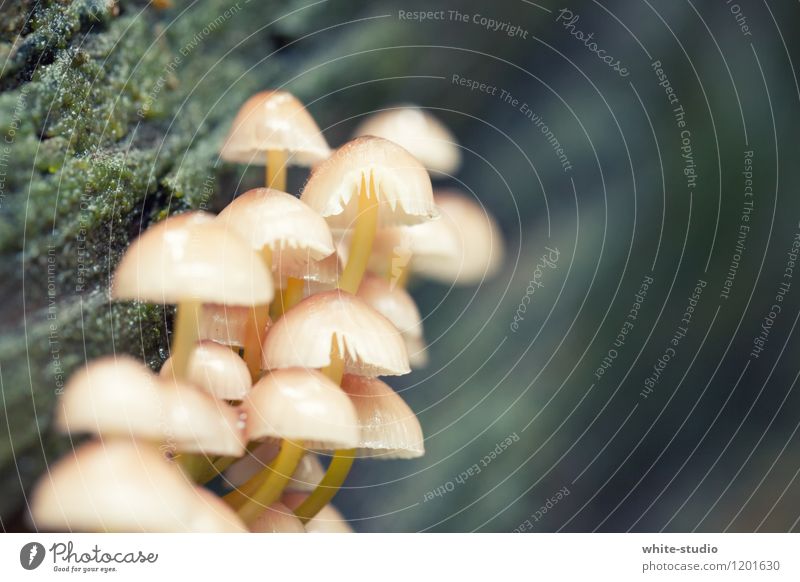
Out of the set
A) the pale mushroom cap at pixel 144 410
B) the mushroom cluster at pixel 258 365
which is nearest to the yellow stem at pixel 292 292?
the mushroom cluster at pixel 258 365

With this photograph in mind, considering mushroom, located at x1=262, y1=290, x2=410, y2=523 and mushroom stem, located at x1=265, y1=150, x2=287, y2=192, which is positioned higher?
mushroom stem, located at x1=265, y1=150, x2=287, y2=192

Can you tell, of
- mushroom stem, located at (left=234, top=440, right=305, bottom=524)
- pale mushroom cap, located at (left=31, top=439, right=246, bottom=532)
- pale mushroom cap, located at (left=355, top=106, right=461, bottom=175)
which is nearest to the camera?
pale mushroom cap, located at (left=31, top=439, right=246, bottom=532)

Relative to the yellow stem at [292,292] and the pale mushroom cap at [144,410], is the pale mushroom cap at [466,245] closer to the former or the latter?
the yellow stem at [292,292]

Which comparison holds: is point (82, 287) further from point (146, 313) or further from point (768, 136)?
point (768, 136)

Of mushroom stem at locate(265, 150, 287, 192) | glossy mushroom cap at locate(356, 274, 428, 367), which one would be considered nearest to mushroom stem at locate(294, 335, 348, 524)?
glossy mushroom cap at locate(356, 274, 428, 367)

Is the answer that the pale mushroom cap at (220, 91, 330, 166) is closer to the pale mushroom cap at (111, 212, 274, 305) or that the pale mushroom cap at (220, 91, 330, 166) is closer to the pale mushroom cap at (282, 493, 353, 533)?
the pale mushroom cap at (111, 212, 274, 305)

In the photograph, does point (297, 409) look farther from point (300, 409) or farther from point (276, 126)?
point (276, 126)

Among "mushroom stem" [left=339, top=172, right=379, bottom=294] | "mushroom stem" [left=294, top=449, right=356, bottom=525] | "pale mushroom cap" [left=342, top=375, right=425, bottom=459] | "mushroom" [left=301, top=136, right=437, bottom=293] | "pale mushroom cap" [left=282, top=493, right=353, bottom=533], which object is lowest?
"pale mushroom cap" [left=282, top=493, right=353, bottom=533]
